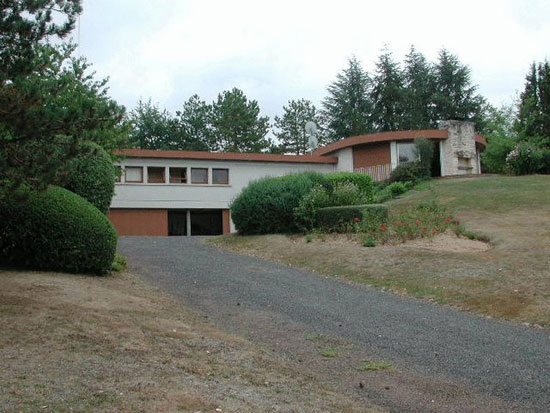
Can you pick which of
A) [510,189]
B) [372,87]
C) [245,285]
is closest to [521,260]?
[245,285]

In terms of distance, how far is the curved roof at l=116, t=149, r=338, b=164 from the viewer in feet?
92.3

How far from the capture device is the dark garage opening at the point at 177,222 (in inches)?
1170

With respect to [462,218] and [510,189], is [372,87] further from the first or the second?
[462,218]

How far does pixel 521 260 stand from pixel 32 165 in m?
9.47

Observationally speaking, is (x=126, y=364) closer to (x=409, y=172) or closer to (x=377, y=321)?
(x=377, y=321)

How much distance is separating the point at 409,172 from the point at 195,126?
29.7 meters

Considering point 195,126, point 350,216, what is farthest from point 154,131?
point 350,216

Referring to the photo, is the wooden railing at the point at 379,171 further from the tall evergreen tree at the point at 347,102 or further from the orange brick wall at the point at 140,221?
the tall evergreen tree at the point at 347,102

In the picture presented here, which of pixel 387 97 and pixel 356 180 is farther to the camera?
pixel 387 97

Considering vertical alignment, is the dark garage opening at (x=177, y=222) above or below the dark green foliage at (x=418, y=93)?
below

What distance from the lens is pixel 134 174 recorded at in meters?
28.5

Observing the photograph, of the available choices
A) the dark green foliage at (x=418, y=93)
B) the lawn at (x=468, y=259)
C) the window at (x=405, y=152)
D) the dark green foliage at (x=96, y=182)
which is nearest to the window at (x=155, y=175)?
the lawn at (x=468, y=259)

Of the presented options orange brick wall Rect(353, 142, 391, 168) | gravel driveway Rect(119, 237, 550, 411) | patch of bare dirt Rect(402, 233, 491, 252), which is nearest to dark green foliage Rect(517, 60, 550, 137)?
orange brick wall Rect(353, 142, 391, 168)

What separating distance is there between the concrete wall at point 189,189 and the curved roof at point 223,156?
0.24m
